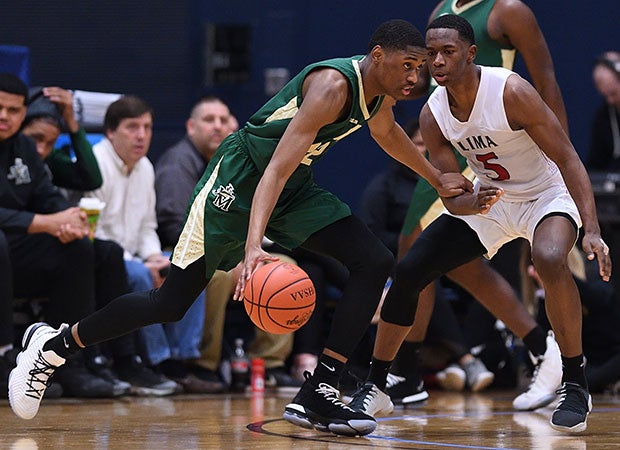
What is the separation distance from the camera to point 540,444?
4094 millimetres

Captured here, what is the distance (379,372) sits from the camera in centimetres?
491

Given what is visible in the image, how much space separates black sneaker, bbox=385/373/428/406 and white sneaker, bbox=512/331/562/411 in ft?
1.58

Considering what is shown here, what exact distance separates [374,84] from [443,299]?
10.2 ft

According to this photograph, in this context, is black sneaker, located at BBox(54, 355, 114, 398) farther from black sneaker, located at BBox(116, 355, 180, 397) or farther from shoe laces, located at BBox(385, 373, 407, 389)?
shoe laces, located at BBox(385, 373, 407, 389)

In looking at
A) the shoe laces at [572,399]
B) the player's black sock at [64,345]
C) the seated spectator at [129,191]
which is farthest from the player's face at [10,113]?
the shoe laces at [572,399]

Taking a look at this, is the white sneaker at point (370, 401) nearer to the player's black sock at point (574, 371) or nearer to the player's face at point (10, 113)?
the player's black sock at point (574, 371)

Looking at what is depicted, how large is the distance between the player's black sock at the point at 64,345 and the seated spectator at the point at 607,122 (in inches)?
172

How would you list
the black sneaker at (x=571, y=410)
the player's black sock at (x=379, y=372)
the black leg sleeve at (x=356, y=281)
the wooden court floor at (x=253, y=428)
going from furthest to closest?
the player's black sock at (x=379, y=372) < the black sneaker at (x=571, y=410) < the black leg sleeve at (x=356, y=281) < the wooden court floor at (x=253, y=428)

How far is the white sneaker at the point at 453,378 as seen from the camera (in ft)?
23.0

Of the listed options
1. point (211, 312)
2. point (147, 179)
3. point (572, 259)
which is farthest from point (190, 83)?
point (572, 259)

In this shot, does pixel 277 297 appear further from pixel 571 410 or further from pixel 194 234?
pixel 571 410

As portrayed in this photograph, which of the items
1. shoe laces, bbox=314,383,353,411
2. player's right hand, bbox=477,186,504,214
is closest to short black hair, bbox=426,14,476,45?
player's right hand, bbox=477,186,504,214

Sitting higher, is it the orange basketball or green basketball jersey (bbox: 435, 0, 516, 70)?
green basketball jersey (bbox: 435, 0, 516, 70)

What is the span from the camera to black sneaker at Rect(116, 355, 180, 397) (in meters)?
6.17
